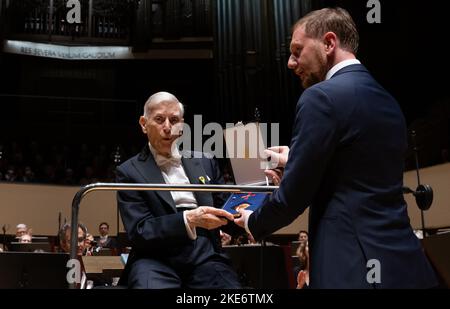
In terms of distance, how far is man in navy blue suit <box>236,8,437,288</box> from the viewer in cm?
168

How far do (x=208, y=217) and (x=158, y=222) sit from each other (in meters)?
0.25

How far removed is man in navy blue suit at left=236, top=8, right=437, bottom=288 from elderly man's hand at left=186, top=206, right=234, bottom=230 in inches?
13.2

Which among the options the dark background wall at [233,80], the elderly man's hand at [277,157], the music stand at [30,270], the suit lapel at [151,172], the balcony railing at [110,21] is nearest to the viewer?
the elderly man's hand at [277,157]

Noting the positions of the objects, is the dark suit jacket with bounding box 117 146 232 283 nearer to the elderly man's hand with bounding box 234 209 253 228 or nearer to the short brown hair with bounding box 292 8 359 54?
the elderly man's hand with bounding box 234 209 253 228

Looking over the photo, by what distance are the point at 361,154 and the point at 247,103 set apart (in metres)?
8.67

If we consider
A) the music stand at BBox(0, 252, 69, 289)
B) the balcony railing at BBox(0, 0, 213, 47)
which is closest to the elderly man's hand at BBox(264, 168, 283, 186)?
the music stand at BBox(0, 252, 69, 289)

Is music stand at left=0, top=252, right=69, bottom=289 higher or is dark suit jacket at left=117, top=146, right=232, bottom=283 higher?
dark suit jacket at left=117, top=146, right=232, bottom=283

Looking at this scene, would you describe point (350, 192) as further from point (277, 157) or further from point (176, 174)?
point (176, 174)

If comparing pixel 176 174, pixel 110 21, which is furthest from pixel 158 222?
pixel 110 21

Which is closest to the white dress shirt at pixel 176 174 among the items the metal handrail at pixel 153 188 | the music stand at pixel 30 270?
the metal handrail at pixel 153 188

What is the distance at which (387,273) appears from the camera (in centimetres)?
166

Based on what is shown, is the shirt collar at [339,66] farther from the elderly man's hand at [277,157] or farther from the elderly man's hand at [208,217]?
the elderly man's hand at [208,217]

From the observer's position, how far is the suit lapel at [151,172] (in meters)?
2.53

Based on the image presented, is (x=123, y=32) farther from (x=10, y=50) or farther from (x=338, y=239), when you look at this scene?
(x=338, y=239)
